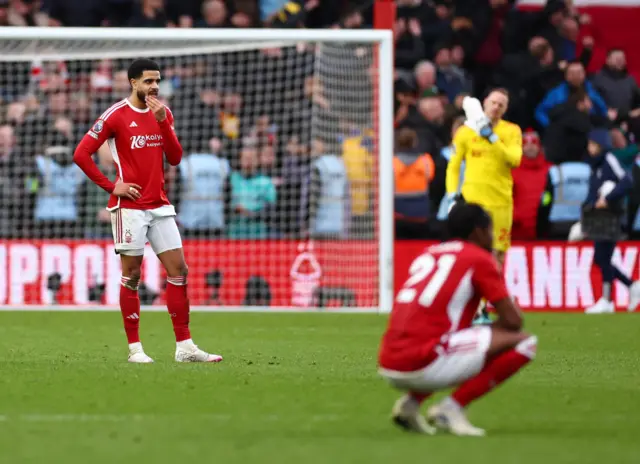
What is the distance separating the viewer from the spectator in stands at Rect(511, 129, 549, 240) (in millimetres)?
17547

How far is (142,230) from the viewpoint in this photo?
9.78 metres

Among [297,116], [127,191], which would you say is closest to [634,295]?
[297,116]

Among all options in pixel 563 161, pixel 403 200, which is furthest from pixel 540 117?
pixel 403 200

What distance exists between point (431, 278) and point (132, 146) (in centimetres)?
404

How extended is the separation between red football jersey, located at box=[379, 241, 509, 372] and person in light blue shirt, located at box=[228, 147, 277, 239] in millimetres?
10858

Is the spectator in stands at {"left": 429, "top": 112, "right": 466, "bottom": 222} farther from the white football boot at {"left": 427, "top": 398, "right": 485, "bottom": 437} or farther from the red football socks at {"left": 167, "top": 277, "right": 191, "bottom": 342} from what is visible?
the white football boot at {"left": 427, "top": 398, "right": 485, "bottom": 437}

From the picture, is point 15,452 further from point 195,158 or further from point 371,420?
point 195,158

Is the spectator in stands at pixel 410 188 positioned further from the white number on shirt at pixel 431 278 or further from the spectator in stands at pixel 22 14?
the white number on shirt at pixel 431 278

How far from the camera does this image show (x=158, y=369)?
9242 millimetres

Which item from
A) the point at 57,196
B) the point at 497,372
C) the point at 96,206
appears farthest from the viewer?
the point at 96,206

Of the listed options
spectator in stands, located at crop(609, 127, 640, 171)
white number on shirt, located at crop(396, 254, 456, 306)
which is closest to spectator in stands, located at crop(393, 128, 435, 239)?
spectator in stands, located at crop(609, 127, 640, 171)

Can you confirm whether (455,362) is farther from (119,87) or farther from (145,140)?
(119,87)

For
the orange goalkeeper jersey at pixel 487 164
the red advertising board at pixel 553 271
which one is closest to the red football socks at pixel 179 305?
the orange goalkeeper jersey at pixel 487 164

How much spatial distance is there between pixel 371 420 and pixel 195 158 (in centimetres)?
1062
